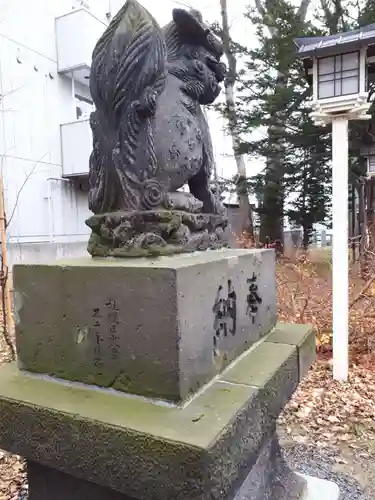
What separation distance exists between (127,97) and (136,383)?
124cm

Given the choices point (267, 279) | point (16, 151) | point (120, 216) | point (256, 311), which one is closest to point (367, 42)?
point (267, 279)

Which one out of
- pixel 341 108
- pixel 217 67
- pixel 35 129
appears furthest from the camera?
pixel 35 129

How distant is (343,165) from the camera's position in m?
3.93

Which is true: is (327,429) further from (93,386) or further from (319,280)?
(319,280)

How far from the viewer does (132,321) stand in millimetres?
1449

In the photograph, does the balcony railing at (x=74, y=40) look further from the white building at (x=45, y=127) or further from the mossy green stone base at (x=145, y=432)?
the mossy green stone base at (x=145, y=432)

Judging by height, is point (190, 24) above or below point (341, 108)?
below

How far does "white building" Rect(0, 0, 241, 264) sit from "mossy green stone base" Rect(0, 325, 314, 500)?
605cm

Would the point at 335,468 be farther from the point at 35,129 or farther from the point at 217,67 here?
the point at 35,129

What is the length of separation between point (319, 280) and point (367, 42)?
3.49m

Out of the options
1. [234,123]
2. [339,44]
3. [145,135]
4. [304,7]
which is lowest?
[145,135]

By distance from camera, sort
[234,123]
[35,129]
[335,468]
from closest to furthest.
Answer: [335,468], [35,129], [234,123]

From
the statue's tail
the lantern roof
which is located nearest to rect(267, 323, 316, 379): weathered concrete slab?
the statue's tail

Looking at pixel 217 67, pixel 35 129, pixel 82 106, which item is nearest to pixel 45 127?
pixel 35 129
